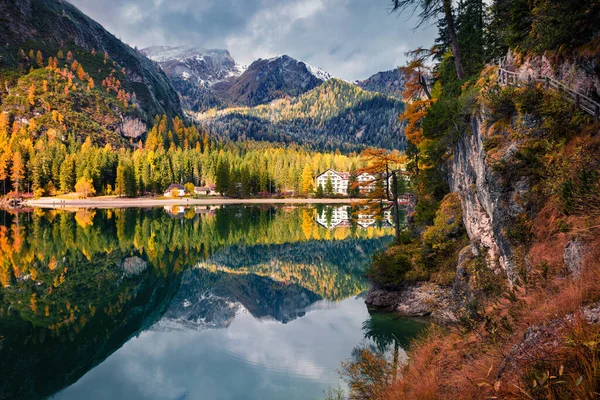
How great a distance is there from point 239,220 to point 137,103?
528 ft

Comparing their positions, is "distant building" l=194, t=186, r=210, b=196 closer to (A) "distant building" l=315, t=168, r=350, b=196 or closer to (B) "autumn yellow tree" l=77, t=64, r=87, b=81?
(A) "distant building" l=315, t=168, r=350, b=196

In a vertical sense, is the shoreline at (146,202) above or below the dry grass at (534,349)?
above

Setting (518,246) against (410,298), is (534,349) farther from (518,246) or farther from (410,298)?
(410,298)

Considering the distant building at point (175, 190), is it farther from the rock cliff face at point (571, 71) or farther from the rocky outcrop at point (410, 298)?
the rock cliff face at point (571, 71)

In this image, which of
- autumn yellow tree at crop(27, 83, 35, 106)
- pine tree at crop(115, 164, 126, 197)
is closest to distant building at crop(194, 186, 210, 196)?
pine tree at crop(115, 164, 126, 197)

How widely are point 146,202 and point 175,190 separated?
1333cm

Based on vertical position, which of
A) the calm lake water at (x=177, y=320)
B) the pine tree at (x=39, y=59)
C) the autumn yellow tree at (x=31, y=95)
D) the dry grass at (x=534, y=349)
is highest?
the pine tree at (x=39, y=59)

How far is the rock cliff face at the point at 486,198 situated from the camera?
35.6 ft

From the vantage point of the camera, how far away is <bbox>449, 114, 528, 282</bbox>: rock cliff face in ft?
35.6

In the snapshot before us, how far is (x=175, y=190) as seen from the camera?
12144 cm

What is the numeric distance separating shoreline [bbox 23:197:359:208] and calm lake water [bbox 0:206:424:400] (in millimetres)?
61043

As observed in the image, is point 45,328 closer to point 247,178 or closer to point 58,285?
point 58,285

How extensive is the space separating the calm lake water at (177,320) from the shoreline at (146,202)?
200 ft

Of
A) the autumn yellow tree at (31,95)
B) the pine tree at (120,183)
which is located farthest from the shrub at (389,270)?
the autumn yellow tree at (31,95)
